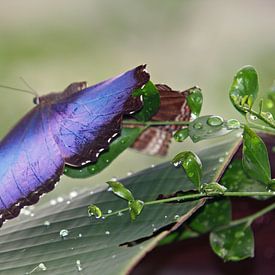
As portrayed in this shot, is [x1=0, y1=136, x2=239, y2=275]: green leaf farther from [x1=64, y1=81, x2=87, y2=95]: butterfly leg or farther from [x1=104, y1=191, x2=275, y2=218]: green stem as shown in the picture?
[x1=64, y1=81, x2=87, y2=95]: butterfly leg

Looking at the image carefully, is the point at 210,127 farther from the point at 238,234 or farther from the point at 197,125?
the point at 238,234

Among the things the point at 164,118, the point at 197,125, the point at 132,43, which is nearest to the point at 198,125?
the point at 197,125

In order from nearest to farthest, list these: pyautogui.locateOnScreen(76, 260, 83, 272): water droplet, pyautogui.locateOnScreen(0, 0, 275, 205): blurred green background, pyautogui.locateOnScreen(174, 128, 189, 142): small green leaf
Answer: pyautogui.locateOnScreen(76, 260, 83, 272): water droplet, pyautogui.locateOnScreen(174, 128, 189, 142): small green leaf, pyautogui.locateOnScreen(0, 0, 275, 205): blurred green background

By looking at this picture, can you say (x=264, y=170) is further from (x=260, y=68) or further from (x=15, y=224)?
(x=260, y=68)

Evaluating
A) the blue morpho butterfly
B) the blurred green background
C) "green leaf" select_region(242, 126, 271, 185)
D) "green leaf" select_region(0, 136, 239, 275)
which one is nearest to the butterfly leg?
the blue morpho butterfly

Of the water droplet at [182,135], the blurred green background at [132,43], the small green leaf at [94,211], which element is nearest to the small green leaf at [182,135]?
the water droplet at [182,135]
